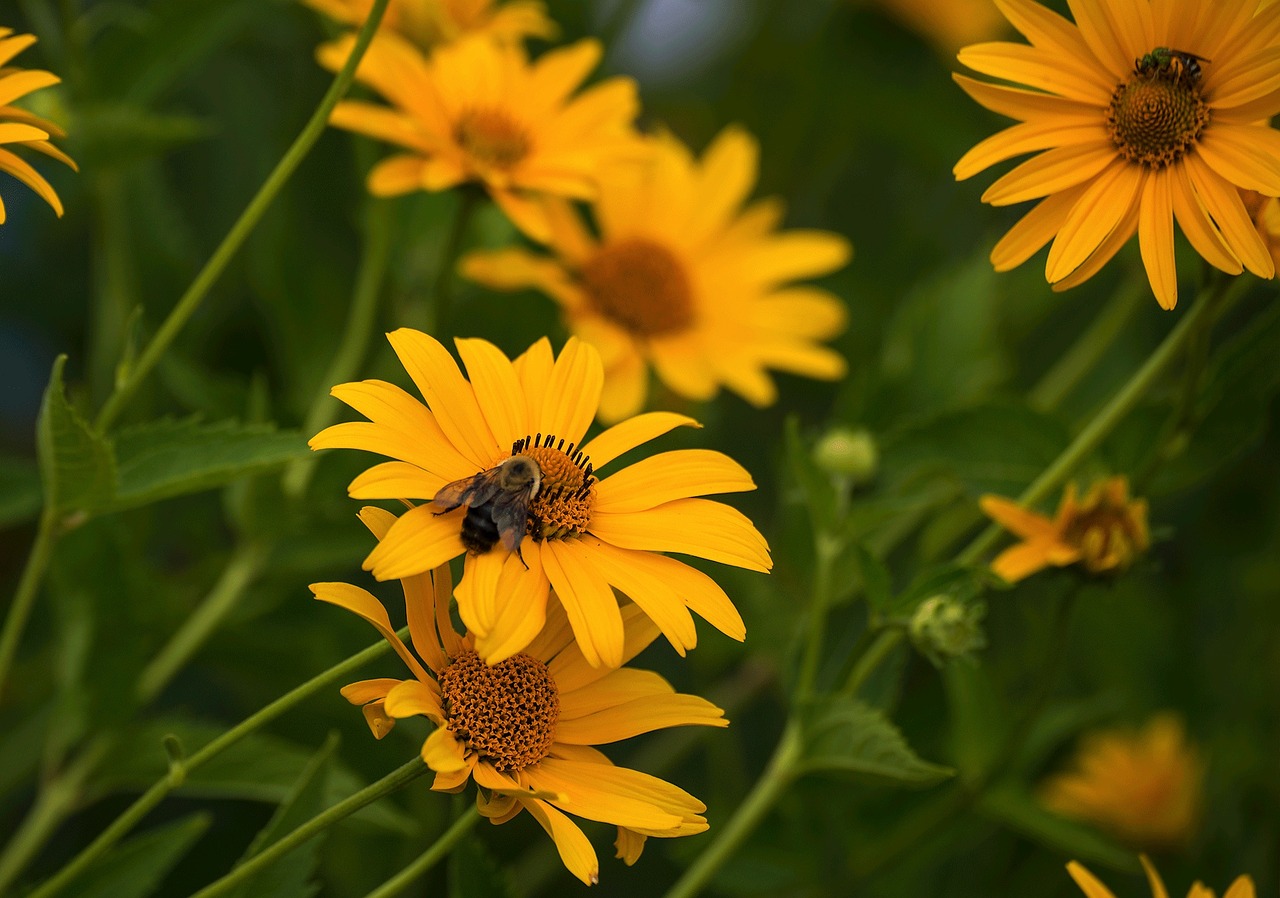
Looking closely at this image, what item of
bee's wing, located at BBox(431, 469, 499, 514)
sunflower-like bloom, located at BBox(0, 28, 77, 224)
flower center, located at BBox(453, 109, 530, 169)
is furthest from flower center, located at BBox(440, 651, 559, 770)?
flower center, located at BBox(453, 109, 530, 169)

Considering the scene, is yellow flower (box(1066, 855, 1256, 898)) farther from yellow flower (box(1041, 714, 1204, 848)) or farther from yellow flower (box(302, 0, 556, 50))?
yellow flower (box(302, 0, 556, 50))

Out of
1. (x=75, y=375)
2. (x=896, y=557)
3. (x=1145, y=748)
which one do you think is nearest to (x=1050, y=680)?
(x=896, y=557)

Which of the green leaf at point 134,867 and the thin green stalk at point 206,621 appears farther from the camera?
Answer: the thin green stalk at point 206,621

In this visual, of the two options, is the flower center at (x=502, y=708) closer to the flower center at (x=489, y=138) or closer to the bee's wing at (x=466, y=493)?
the bee's wing at (x=466, y=493)

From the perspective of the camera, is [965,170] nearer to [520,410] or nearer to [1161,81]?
[1161,81]

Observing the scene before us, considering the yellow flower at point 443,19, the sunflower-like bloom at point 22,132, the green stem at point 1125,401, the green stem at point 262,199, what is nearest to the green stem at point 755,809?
the green stem at point 1125,401

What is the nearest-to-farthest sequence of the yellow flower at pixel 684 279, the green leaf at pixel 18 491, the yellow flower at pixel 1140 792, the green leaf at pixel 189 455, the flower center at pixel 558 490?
the flower center at pixel 558 490 < the green leaf at pixel 189 455 < the green leaf at pixel 18 491 < the yellow flower at pixel 684 279 < the yellow flower at pixel 1140 792
